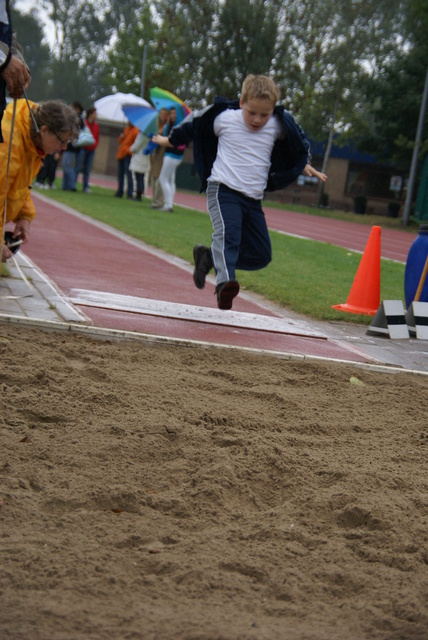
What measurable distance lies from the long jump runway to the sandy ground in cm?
112

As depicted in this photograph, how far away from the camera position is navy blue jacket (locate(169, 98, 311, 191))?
22.6 feet

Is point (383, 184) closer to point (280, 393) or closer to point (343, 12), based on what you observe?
point (343, 12)

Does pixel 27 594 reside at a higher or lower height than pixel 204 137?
lower

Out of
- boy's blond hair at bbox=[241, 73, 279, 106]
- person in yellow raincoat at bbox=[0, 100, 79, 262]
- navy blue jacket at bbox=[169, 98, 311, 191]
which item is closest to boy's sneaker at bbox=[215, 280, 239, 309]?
navy blue jacket at bbox=[169, 98, 311, 191]

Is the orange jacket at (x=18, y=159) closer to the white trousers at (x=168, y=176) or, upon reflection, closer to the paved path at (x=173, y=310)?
the paved path at (x=173, y=310)

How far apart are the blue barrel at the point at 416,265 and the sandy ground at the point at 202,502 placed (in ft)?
10.6

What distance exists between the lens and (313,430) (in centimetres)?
412

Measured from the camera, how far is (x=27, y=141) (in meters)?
6.18

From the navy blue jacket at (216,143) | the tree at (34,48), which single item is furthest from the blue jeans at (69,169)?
the tree at (34,48)

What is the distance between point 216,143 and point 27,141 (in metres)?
1.68

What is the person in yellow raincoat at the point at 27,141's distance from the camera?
5.92 m

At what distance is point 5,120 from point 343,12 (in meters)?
52.6

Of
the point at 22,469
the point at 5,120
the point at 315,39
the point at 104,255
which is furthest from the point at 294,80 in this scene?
the point at 22,469

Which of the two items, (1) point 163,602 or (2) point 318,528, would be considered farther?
(2) point 318,528
